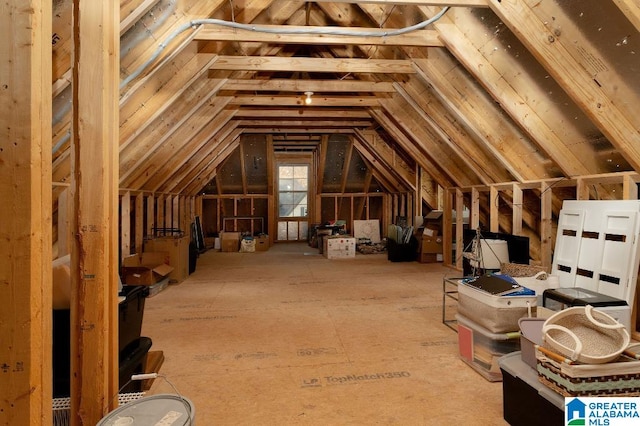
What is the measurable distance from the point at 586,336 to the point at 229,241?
312 inches

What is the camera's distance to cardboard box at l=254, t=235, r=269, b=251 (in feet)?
29.3

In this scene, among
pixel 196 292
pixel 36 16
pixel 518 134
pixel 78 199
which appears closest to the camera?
pixel 36 16

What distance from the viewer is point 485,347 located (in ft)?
8.43

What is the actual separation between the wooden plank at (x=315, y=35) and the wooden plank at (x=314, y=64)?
546 millimetres

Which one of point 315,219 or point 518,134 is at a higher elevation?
point 518,134

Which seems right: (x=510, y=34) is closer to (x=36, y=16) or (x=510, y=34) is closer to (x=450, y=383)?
(x=450, y=383)

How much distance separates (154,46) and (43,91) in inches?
77.2

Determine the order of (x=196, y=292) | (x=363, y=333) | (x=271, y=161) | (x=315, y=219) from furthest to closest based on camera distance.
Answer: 1. (x=315, y=219)
2. (x=271, y=161)
3. (x=196, y=292)
4. (x=363, y=333)

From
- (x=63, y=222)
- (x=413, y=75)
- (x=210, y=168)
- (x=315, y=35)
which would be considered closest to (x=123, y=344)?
(x=63, y=222)

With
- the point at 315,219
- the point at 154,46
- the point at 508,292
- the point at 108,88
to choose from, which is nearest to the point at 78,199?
the point at 108,88

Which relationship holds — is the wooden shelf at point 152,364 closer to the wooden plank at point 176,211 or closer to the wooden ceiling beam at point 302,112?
the wooden ceiling beam at point 302,112

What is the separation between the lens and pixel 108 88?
171cm

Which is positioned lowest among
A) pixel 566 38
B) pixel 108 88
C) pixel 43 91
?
pixel 43 91

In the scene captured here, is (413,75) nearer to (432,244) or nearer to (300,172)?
(432,244)
